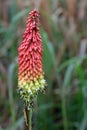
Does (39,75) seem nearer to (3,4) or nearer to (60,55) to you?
(60,55)

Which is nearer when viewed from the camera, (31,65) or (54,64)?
(31,65)

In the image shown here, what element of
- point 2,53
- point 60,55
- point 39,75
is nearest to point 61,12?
point 60,55

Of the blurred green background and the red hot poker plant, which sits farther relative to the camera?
the blurred green background

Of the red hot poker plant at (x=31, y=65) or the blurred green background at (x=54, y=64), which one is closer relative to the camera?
the red hot poker plant at (x=31, y=65)

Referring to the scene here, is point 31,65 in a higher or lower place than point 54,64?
lower
